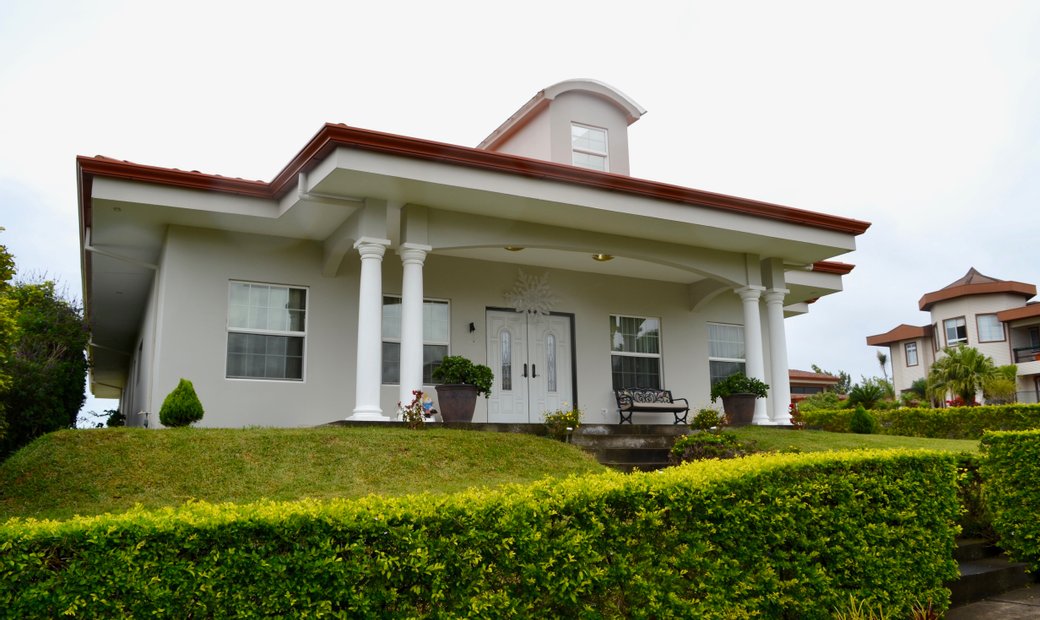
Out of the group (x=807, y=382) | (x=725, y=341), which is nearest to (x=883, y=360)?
(x=807, y=382)

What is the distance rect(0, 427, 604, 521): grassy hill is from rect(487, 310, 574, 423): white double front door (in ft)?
11.6

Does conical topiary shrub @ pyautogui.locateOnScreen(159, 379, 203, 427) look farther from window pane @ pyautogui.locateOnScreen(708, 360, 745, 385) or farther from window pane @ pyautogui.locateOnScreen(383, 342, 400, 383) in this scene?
window pane @ pyautogui.locateOnScreen(708, 360, 745, 385)

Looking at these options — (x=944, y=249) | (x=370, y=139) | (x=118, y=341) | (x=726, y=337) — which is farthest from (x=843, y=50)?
(x=944, y=249)

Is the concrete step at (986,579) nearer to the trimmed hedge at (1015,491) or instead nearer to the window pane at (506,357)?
the trimmed hedge at (1015,491)

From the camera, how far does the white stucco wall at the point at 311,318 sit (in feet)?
37.8

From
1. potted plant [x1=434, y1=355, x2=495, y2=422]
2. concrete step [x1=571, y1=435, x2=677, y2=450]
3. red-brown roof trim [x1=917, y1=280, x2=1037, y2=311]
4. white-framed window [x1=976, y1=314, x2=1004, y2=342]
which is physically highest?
red-brown roof trim [x1=917, y1=280, x2=1037, y2=311]

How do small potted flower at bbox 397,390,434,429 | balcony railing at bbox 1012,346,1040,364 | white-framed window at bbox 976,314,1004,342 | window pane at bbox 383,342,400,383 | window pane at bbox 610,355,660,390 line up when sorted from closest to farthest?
small potted flower at bbox 397,390,434,429 → window pane at bbox 383,342,400,383 → window pane at bbox 610,355,660,390 → balcony railing at bbox 1012,346,1040,364 → white-framed window at bbox 976,314,1004,342

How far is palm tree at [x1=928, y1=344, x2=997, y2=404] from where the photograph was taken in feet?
107

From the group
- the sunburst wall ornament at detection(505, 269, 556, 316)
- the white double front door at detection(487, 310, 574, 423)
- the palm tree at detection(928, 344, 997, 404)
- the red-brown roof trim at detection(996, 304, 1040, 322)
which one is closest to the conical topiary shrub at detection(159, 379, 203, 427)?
the white double front door at detection(487, 310, 574, 423)

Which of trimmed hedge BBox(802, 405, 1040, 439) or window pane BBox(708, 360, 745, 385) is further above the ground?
window pane BBox(708, 360, 745, 385)

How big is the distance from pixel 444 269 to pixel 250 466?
5757mm

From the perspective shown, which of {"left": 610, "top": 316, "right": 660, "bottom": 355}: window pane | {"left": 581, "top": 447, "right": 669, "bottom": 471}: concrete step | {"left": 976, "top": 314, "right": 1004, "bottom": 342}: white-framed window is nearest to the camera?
{"left": 581, "top": 447, "right": 669, "bottom": 471}: concrete step

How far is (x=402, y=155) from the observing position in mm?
9945

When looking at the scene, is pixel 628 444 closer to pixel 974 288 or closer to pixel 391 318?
pixel 391 318
